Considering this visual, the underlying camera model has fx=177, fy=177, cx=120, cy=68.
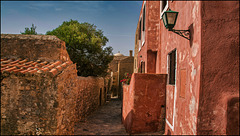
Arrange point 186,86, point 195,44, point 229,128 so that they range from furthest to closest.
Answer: point 186,86
point 195,44
point 229,128

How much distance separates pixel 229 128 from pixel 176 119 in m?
1.51

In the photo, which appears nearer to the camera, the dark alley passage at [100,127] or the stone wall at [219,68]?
the stone wall at [219,68]

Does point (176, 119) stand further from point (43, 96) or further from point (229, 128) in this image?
point (43, 96)

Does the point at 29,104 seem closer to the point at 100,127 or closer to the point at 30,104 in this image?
the point at 30,104

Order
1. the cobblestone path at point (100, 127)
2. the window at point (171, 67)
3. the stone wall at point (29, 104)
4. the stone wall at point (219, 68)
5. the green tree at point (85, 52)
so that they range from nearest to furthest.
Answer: the stone wall at point (219, 68)
the stone wall at point (29, 104)
the window at point (171, 67)
the cobblestone path at point (100, 127)
the green tree at point (85, 52)

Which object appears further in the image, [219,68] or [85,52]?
[85,52]

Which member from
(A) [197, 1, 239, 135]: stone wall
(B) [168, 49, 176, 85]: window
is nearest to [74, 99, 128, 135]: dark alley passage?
(B) [168, 49, 176, 85]: window

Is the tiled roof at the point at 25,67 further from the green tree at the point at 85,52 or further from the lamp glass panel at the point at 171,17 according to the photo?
the green tree at the point at 85,52

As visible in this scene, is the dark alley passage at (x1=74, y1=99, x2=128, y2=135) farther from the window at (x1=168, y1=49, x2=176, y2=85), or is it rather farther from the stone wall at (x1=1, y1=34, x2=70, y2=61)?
the stone wall at (x1=1, y1=34, x2=70, y2=61)

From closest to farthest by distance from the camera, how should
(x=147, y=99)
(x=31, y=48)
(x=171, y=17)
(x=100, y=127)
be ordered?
(x=171, y=17), (x=147, y=99), (x=31, y=48), (x=100, y=127)

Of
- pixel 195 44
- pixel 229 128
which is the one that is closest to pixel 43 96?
pixel 195 44

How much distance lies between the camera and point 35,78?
465cm

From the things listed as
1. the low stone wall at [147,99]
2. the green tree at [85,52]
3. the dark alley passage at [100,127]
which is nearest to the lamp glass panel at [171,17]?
the low stone wall at [147,99]

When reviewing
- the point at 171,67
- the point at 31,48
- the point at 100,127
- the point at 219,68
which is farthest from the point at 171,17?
the point at 100,127
